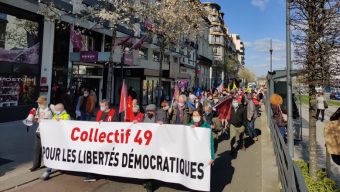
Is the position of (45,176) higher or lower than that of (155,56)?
lower

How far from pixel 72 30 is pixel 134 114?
39.7 ft

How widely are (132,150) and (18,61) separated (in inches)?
445

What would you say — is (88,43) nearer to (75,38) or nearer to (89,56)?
(89,56)

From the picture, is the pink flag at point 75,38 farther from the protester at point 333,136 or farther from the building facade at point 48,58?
the protester at point 333,136

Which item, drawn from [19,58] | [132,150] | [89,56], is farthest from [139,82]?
[132,150]

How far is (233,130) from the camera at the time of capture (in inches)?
384

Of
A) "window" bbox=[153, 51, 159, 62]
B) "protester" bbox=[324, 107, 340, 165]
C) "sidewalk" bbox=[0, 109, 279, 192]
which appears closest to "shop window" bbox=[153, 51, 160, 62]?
"window" bbox=[153, 51, 159, 62]

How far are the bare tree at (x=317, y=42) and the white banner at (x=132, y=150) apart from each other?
92.2 inches

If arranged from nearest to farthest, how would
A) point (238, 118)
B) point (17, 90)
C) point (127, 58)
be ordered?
point (238, 118) < point (17, 90) < point (127, 58)

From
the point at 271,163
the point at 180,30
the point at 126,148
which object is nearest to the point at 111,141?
the point at 126,148

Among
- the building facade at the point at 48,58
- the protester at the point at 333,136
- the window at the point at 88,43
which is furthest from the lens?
the window at the point at 88,43

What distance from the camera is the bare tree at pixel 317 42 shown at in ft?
18.4

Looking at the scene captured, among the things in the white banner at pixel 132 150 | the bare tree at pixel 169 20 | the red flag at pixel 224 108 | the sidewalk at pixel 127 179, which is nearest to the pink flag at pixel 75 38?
the bare tree at pixel 169 20

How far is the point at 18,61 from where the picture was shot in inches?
584
